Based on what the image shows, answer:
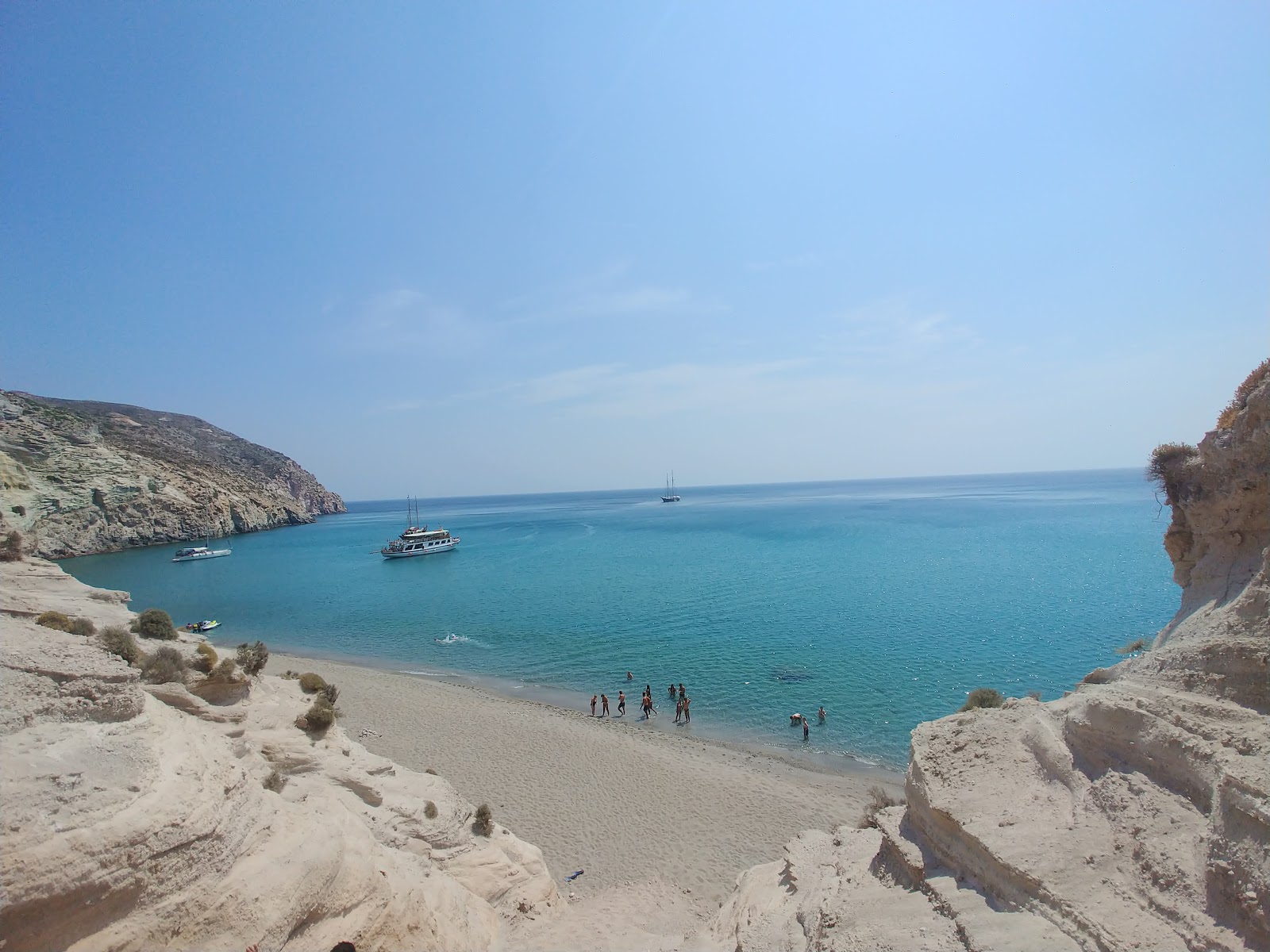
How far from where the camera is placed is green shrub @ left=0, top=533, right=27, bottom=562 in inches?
557

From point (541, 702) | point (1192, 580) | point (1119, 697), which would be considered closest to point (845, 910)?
point (1119, 697)

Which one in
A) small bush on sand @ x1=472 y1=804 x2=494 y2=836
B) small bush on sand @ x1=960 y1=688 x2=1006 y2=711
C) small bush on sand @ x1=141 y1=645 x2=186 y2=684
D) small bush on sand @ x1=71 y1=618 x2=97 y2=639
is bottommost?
small bush on sand @ x1=472 y1=804 x2=494 y2=836

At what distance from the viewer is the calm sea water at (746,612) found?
24203mm

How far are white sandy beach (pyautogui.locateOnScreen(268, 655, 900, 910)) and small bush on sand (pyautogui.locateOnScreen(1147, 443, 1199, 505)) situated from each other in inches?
419

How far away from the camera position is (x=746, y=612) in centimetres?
3766

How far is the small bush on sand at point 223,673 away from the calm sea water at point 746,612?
1491cm

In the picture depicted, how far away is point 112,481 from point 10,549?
77.3 metres

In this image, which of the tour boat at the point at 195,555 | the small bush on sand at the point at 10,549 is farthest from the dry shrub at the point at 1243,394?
the tour boat at the point at 195,555

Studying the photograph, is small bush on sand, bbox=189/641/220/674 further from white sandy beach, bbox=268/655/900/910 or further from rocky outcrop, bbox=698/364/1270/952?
rocky outcrop, bbox=698/364/1270/952

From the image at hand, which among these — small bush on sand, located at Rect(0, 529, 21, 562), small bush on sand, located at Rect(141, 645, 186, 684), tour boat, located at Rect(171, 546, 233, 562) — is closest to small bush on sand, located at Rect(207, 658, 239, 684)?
small bush on sand, located at Rect(141, 645, 186, 684)

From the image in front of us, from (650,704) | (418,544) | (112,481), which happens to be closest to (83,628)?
(650,704)

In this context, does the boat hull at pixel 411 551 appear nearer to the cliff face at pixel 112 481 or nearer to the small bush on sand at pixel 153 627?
the cliff face at pixel 112 481

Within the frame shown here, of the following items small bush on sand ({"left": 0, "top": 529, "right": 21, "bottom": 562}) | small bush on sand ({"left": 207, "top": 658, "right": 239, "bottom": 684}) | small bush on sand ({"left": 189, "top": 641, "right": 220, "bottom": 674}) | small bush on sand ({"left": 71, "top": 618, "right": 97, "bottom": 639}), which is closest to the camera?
small bush on sand ({"left": 71, "top": 618, "right": 97, "bottom": 639})

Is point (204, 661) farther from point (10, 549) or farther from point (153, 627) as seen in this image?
point (10, 549)
